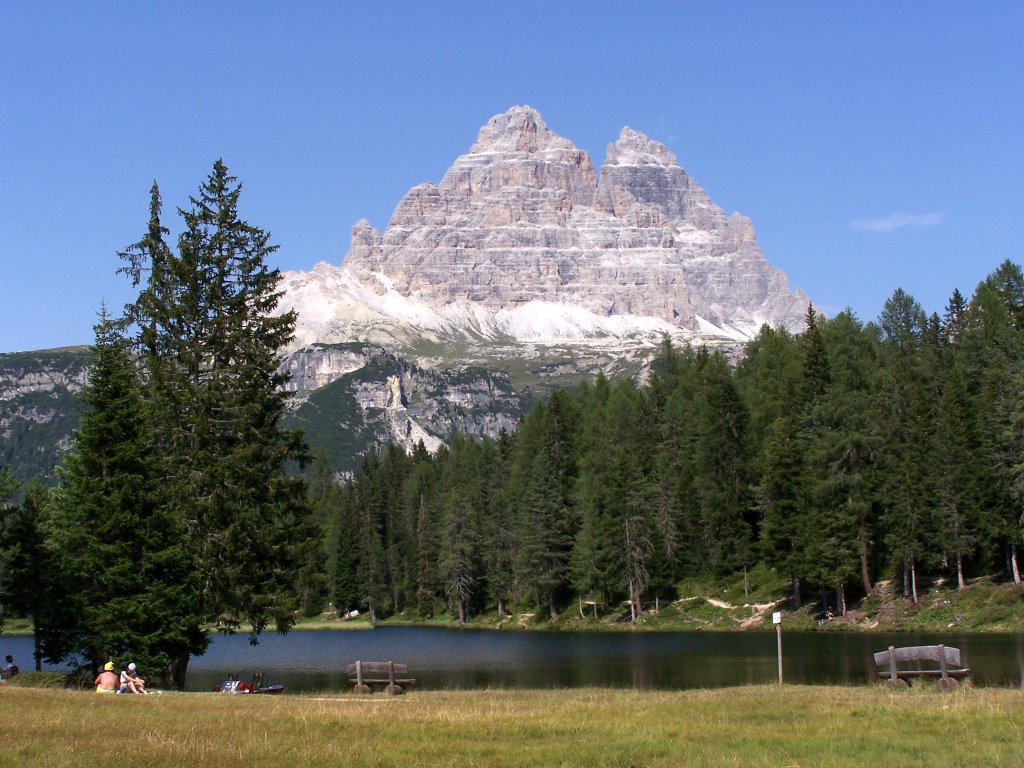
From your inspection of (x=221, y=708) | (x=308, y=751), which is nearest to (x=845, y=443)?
(x=221, y=708)

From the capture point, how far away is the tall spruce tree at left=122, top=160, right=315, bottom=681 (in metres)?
40.0

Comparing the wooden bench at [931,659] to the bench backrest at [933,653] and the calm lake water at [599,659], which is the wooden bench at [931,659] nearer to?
the bench backrest at [933,653]

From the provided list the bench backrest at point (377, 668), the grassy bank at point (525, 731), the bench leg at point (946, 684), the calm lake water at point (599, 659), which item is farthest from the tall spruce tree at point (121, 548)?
the bench leg at point (946, 684)

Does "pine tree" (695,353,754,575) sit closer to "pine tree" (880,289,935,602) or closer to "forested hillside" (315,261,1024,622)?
"forested hillside" (315,261,1024,622)

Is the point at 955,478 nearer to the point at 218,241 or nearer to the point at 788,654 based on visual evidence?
the point at 788,654

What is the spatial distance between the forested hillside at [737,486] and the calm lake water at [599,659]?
667cm

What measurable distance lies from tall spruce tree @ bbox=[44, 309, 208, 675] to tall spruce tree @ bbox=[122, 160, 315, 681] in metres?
1.14

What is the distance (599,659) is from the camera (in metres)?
60.6

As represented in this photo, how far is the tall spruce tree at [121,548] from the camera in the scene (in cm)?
3638

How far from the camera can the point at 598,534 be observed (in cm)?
8938

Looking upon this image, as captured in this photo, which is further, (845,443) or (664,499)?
(664,499)

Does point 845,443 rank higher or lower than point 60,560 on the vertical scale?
higher

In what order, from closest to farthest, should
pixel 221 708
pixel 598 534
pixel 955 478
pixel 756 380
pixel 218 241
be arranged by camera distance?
pixel 221 708 < pixel 218 241 < pixel 955 478 < pixel 598 534 < pixel 756 380

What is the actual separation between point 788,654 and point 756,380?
179 feet
